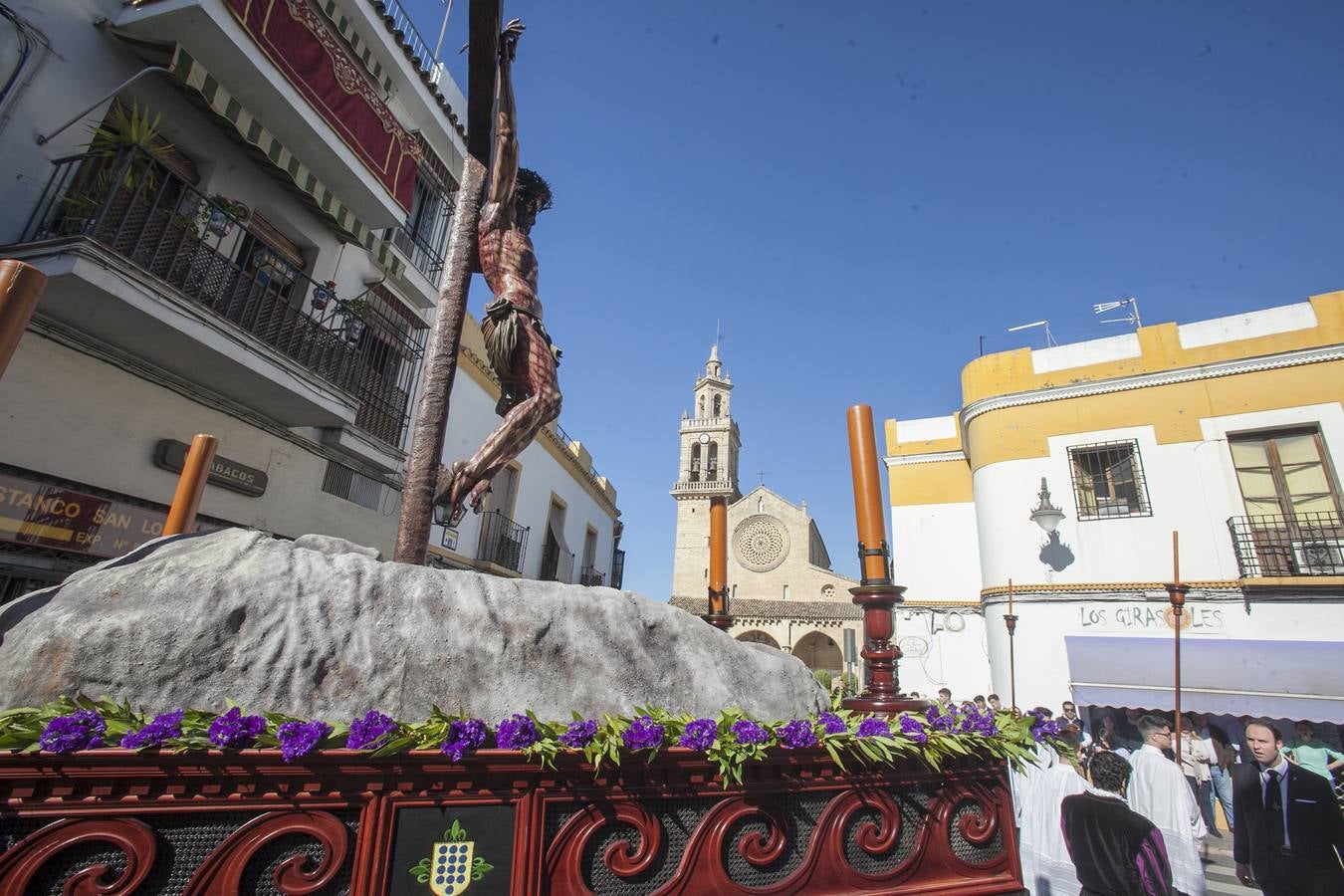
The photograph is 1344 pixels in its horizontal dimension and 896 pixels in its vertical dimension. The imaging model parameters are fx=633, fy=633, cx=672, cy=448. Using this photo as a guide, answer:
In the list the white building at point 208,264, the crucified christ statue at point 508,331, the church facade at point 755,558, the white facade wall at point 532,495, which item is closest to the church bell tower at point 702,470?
the church facade at point 755,558

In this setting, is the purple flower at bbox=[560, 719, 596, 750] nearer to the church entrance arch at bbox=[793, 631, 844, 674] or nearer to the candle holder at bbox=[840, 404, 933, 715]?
the candle holder at bbox=[840, 404, 933, 715]

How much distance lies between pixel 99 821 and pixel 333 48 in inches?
347

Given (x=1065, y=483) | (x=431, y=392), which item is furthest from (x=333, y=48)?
(x=1065, y=483)

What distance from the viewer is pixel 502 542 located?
1303 centimetres

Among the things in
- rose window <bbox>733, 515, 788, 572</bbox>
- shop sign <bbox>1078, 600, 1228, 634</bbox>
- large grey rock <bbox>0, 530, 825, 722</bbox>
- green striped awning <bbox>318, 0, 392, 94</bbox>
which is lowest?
large grey rock <bbox>0, 530, 825, 722</bbox>

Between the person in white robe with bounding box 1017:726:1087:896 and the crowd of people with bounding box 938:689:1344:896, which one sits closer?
the crowd of people with bounding box 938:689:1344:896

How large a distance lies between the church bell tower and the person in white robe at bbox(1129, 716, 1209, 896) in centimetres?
3802

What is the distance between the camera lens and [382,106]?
8570mm

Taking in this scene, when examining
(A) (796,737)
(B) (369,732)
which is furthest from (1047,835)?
(B) (369,732)

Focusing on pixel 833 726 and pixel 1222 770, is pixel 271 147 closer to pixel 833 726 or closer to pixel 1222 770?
pixel 833 726

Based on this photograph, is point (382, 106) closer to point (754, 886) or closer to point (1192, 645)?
point (754, 886)

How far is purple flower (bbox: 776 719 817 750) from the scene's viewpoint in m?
2.18

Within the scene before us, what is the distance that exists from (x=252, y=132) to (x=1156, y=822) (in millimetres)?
10283

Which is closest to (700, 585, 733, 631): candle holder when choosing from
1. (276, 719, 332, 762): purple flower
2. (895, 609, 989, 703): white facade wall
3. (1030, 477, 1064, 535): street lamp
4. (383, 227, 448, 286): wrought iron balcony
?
(276, 719, 332, 762): purple flower
